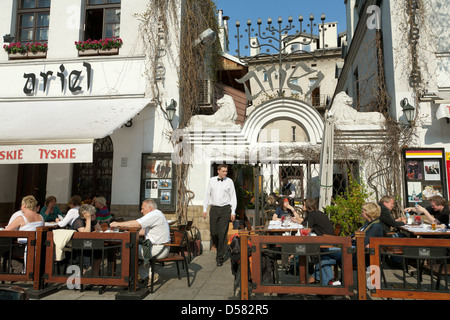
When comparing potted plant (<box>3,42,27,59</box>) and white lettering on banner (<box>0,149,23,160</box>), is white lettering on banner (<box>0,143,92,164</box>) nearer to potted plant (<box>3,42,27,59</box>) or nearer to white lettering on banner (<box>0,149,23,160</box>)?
white lettering on banner (<box>0,149,23,160</box>)

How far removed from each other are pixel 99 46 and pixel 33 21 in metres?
2.55

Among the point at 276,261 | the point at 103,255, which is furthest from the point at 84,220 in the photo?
the point at 276,261

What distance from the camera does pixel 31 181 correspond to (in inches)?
384

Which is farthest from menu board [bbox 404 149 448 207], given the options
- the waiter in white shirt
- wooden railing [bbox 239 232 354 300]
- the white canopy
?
the white canopy

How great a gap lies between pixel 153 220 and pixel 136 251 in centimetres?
56

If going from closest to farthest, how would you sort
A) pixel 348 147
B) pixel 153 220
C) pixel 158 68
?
pixel 153 220, pixel 348 147, pixel 158 68

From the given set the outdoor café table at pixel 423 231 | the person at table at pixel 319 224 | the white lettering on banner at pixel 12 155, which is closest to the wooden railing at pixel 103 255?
the person at table at pixel 319 224

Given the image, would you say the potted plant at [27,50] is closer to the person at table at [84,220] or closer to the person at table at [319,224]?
the person at table at [84,220]

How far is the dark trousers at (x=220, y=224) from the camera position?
20.6 feet

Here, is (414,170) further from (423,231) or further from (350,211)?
(423,231)

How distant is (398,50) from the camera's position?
25.7 feet
